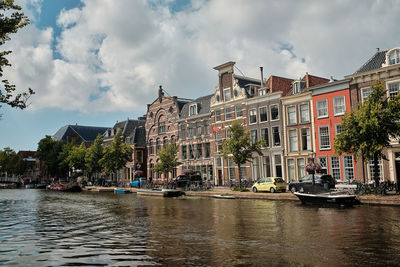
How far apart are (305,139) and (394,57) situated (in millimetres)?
12782

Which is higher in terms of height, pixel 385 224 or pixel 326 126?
pixel 326 126

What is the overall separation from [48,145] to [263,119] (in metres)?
67.3

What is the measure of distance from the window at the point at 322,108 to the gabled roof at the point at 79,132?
84408 mm

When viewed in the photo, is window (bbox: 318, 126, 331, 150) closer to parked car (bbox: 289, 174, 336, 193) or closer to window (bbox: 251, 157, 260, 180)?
parked car (bbox: 289, 174, 336, 193)

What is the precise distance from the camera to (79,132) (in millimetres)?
109062

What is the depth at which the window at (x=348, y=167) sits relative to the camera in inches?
1393

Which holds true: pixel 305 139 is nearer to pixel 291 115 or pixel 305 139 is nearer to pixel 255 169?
pixel 291 115

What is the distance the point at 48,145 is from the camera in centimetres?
9125

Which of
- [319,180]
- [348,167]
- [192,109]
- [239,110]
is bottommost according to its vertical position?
[319,180]

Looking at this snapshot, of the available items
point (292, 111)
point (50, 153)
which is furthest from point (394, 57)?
point (50, 153)

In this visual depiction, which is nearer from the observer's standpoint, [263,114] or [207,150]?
[263,114]

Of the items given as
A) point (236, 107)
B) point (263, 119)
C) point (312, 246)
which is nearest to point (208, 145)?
point (236, 107)

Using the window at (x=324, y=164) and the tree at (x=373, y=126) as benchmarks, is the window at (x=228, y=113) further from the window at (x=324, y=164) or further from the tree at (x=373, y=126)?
the tree at (x=373, y=126)

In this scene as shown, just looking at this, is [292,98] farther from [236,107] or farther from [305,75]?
[236,107]
